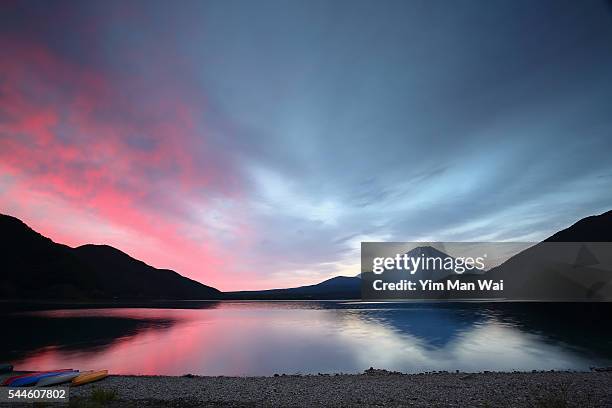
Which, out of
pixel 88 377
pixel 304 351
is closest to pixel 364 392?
pixel 88 377

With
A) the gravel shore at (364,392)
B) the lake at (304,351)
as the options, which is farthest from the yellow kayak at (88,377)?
the lake at (304,351)

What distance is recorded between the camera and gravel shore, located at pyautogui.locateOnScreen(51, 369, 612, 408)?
15055 millimetres

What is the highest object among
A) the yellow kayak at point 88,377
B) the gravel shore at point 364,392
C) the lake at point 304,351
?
the gravel shore at point 364,392

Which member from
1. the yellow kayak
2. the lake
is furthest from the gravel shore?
the lake

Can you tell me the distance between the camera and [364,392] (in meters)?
17.4

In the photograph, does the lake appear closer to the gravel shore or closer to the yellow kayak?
the yellow kayak

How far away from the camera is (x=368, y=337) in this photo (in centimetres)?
5419

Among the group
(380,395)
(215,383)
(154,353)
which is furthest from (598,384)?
(154,353)

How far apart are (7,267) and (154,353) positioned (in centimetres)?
22385

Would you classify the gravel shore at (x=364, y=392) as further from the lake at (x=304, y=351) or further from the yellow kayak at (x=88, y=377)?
the lake at (x=304, y=351)

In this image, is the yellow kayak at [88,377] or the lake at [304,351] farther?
the lake at [304,351]

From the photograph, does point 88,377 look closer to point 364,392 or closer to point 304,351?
point 364,392

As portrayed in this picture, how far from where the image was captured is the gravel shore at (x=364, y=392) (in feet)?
49.4

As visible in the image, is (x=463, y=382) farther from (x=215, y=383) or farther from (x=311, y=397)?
(x=215, y=383)
